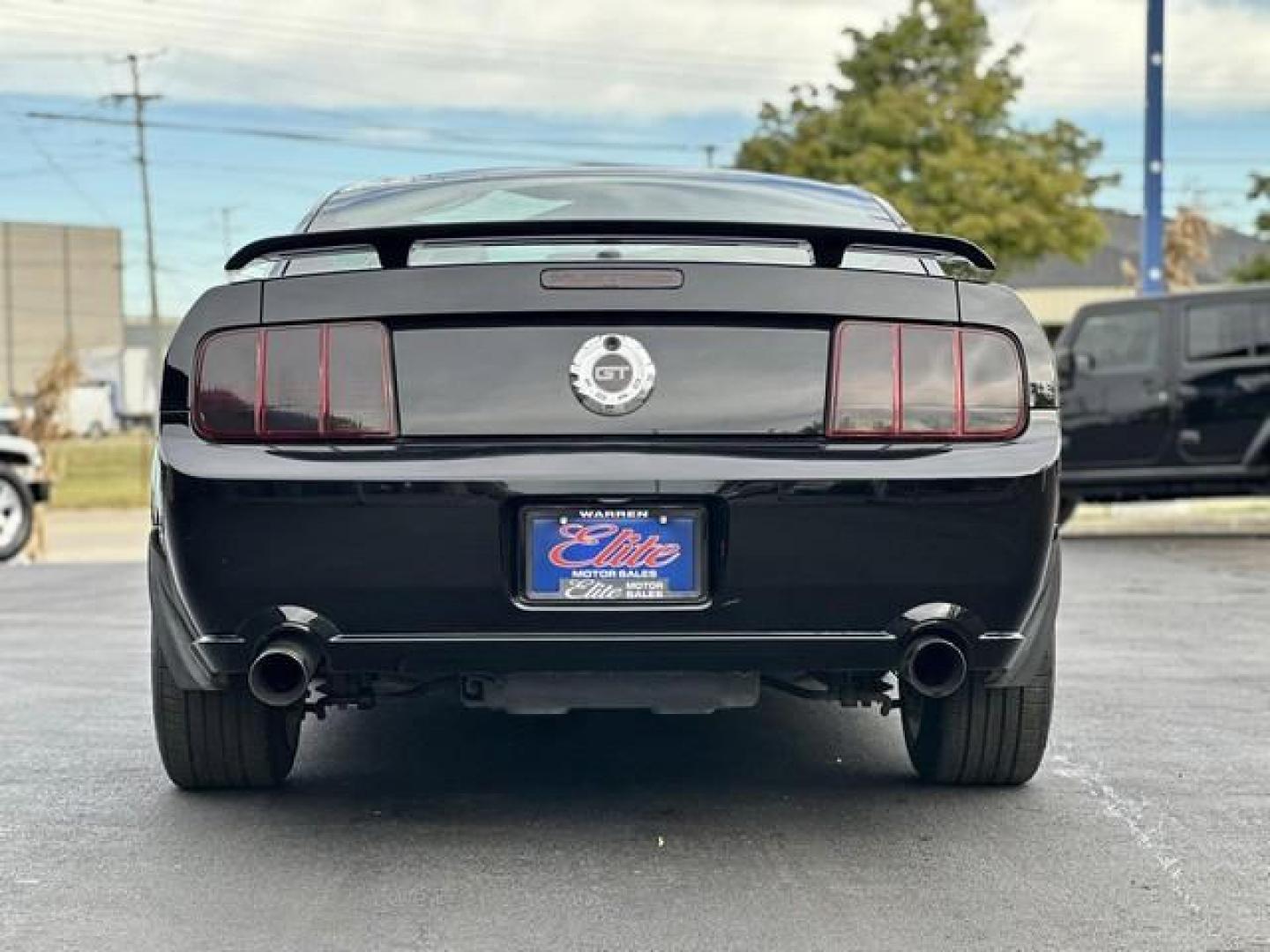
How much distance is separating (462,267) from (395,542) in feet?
1.94

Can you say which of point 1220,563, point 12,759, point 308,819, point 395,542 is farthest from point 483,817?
point 1220,563

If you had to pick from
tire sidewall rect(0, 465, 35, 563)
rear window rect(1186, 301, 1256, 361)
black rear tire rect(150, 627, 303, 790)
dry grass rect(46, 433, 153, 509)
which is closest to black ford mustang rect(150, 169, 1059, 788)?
black rear tire rect(150, 627, 303, 790)

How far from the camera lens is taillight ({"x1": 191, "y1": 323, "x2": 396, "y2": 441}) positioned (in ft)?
13.3

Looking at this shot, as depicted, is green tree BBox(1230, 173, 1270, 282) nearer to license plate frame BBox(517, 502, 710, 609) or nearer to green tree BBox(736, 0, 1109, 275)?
green tree BBox(736, 0, 1109, 275)

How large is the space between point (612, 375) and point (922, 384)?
65 cm

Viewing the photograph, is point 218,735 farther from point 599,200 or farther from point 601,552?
point 599,200

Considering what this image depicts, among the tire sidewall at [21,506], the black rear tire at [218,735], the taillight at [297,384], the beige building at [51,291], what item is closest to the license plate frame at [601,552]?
the taillight at [297,384]

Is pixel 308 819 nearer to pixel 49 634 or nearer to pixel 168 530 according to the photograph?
pixel 168 530

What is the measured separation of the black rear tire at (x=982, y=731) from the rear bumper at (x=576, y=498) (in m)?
0.57

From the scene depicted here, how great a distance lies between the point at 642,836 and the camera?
444 cm

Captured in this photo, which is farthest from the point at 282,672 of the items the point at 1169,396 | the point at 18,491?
the point at 18,491

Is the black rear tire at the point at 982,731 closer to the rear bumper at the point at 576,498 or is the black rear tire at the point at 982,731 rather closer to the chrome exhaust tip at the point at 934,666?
the chrome exhaust tip at the point at 934,666

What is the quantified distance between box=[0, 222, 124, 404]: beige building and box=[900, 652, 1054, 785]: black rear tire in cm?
8719

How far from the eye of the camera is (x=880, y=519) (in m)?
4.04
